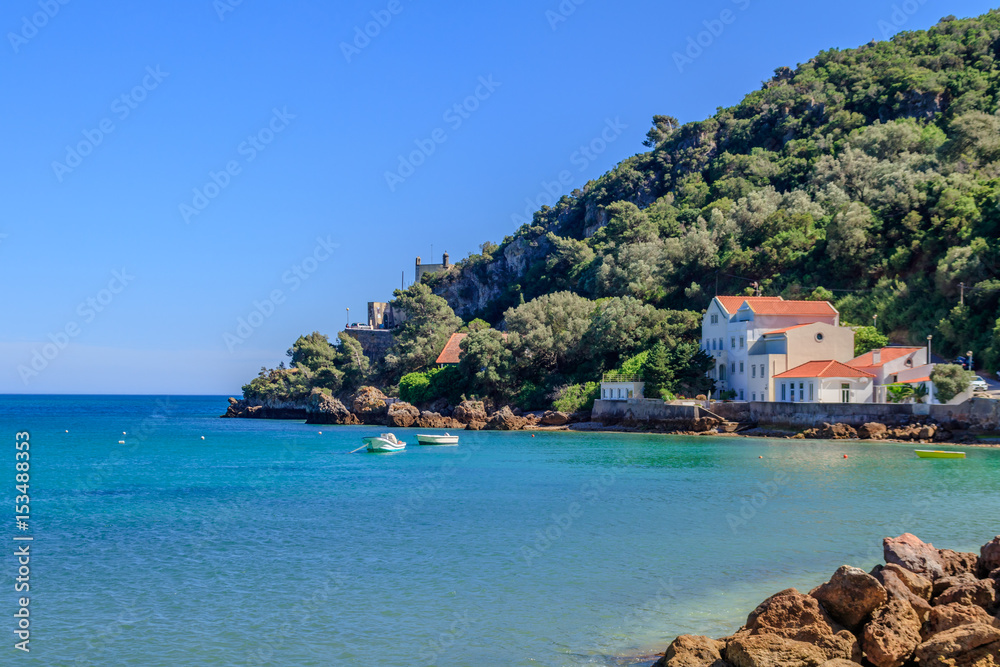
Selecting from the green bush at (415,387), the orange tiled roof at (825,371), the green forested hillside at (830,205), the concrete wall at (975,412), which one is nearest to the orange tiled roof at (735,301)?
the orange tiled roof at (825,371)

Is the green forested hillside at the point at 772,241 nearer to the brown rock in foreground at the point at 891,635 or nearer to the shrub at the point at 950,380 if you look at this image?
the shrub at the point at 950,380

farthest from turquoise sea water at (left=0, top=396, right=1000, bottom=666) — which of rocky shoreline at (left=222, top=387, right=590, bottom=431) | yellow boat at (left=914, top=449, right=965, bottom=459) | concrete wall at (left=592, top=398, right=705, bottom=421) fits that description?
rocky shoreline at (left=222, top=387, right=590, bottom=431)

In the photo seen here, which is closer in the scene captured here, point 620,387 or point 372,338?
point 620,387

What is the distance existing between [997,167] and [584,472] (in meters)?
56.5

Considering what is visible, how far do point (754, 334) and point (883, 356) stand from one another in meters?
7.99

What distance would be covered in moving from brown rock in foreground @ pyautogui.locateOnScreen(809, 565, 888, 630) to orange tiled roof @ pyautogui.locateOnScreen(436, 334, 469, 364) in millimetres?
68965

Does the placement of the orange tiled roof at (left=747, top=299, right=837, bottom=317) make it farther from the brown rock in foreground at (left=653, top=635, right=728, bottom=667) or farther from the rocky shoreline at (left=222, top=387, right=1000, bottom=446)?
the brown rock in foreground at (left=653, top=635, right=728, bottom=667)

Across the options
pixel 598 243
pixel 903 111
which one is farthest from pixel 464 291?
pixel 903 111

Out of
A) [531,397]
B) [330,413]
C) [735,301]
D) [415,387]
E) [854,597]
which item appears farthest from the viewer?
[330,413]

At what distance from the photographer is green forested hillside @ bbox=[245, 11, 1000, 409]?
199 ft

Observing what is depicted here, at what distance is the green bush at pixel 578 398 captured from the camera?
212ft

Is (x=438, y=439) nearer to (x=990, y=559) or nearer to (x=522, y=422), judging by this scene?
(x=522, y=422)

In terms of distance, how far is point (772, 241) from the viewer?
236 feet

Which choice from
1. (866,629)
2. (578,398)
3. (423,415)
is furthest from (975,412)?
(423,415)
